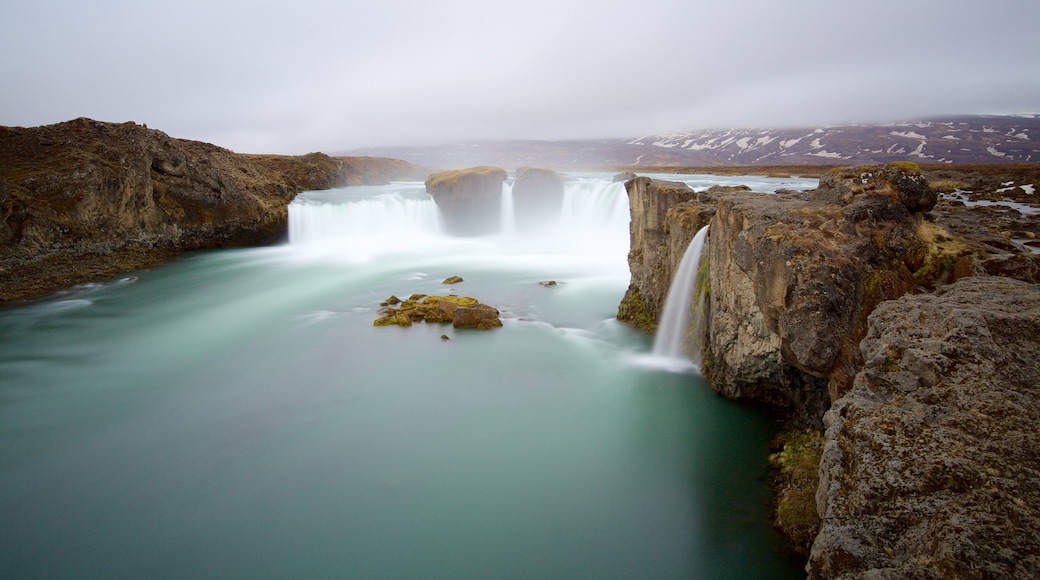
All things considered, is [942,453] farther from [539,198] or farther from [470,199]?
[470,199]

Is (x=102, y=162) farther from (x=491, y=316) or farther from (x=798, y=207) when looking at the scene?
(x=798, y=207)

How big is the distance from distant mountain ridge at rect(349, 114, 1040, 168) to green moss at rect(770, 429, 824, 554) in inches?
3914

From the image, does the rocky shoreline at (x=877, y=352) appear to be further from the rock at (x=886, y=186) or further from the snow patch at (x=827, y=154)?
the snow patch at (x=827, y=154)

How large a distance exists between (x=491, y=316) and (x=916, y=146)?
121989mm

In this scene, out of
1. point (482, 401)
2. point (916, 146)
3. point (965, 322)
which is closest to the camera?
point (965, 322)

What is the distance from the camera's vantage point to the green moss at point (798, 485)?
6.01 metres

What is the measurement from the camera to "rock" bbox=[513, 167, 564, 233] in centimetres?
3434

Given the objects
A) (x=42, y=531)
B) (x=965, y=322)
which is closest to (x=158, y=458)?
(x=42, y=531)

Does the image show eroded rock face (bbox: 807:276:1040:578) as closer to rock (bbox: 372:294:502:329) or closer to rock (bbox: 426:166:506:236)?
rock (bbox: 372:294:502:329)

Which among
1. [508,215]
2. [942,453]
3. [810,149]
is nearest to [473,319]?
[942,453]

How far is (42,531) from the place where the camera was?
6844 millimetres

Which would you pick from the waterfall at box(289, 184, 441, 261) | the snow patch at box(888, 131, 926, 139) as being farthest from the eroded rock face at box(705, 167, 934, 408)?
the snow patch at box(888, 131, 926, 139)

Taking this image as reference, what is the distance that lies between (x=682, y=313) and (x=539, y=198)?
2407 cm

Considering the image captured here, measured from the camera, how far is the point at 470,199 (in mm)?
34438
